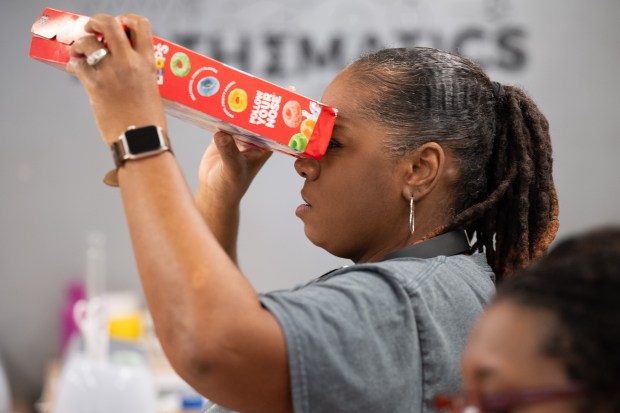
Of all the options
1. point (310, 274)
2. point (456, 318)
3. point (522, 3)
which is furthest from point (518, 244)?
point (522, 3)

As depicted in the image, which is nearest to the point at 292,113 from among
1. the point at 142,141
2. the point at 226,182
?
the point at 142,141

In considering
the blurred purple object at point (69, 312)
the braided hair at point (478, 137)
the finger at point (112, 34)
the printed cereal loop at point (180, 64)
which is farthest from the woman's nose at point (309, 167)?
the blurred purple object at point (69, 312)

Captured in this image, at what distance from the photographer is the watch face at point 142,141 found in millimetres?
1008

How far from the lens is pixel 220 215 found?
5.55 feet

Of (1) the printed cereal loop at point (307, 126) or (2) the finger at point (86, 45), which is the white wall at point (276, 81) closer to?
(1) the printed cereal loop at point (307, 126)

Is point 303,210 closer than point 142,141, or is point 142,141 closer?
point 142,141

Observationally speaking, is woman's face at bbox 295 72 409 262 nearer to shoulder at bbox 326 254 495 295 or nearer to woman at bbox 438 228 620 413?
shoulder at bbox 326 254 495 295

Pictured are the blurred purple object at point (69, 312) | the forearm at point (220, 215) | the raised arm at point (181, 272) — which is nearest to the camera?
the raised arm at point (181, 272)

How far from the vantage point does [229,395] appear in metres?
0.95

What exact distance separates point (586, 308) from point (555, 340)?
0.03 metres

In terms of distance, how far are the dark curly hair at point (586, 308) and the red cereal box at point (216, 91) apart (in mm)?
574

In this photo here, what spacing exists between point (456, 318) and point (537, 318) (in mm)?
469

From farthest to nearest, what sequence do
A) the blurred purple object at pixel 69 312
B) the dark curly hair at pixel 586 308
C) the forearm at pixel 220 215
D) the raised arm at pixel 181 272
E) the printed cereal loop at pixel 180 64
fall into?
the blurred purple object at pixel 69 312 → the forearm at pixel 220 215 → the printed cereal loop at pixel 180 64 → the raised arm at pixel 181 272 → the dark curly hair at pixel 586 308

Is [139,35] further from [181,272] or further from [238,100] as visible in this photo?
[181,272]
